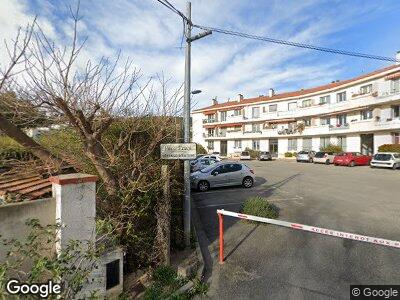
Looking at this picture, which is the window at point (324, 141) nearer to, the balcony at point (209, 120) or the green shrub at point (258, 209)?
the balcony at point (209, 120)

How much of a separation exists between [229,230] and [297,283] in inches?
117

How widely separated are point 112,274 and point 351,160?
96.6 ft

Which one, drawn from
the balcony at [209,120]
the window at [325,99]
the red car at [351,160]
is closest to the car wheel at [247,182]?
the red car at [351,160]

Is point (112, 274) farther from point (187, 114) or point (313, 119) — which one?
point (313, 119)

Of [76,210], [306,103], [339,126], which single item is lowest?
[76,210]

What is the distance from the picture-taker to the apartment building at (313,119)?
3162 centimetres

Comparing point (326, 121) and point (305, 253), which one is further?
point (326, 121)

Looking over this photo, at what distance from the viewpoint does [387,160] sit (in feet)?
84.2

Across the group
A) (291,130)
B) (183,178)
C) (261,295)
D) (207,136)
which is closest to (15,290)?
(261,295)

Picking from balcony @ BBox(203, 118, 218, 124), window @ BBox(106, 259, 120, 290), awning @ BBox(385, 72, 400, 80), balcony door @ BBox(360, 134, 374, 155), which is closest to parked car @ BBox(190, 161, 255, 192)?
window @ BBox(106, 259, 120, 290)

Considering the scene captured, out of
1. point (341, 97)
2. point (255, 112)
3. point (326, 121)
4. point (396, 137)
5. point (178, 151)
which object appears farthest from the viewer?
point (255, 112)

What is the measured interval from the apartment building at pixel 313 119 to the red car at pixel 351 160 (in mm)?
4225

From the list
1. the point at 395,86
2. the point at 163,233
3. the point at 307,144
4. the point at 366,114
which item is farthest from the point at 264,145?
the point at 163,233

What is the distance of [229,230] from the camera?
26.4ft
